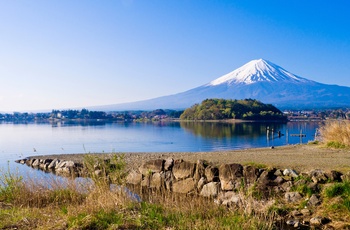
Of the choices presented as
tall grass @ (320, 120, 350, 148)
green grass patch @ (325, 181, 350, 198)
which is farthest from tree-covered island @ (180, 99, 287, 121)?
green grass patch @ (325, 181, 350, 198)

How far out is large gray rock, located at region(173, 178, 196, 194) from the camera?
9.30 m

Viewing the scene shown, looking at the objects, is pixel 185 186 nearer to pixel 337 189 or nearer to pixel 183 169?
pixel 183 169

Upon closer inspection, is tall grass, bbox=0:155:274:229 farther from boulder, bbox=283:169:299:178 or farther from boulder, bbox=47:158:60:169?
boulder, bbox=47:158:60:169

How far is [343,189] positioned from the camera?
20.7 feet

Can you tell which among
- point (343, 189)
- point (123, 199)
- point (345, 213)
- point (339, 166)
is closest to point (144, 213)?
point (123, 199)

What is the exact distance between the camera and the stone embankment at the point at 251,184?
603cm

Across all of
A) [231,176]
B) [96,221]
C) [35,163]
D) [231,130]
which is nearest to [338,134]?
[231,176]

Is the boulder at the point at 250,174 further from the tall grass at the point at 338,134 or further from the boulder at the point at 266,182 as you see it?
the tall grass at the point at 338,134

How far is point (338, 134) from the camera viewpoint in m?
11.9

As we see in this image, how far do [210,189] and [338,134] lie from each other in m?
5.58

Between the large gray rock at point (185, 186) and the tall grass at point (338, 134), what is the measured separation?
17.3ft

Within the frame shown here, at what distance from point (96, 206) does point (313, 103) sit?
18575 cm

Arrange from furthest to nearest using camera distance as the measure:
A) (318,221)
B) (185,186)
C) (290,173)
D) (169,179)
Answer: (169,179) < (185,186) < (290,173) < (318,221)

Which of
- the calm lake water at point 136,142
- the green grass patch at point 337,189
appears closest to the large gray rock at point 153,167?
the calm lake water at point 136,142
